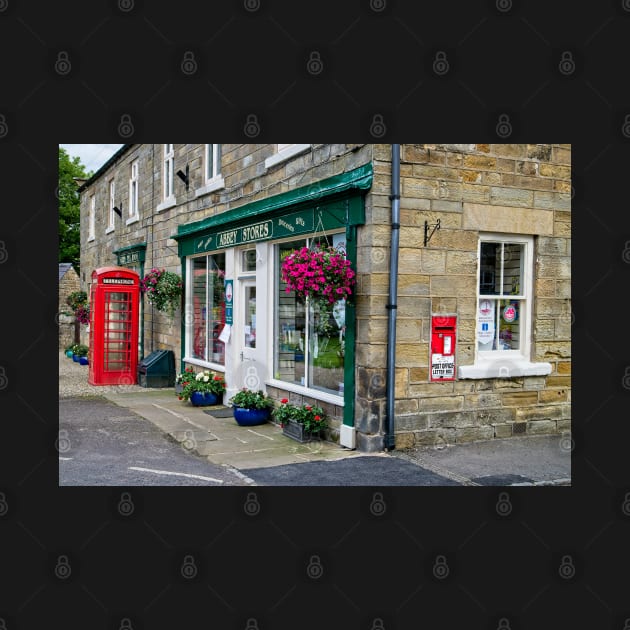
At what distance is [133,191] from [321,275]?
40.1 feet

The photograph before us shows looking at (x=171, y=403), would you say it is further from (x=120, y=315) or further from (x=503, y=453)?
(x=503, y=453)

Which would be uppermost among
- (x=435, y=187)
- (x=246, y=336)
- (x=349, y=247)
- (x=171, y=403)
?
(x=435, y=187)

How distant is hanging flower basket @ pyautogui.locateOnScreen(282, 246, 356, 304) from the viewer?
27.6 feet

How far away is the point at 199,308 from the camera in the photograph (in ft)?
47.6

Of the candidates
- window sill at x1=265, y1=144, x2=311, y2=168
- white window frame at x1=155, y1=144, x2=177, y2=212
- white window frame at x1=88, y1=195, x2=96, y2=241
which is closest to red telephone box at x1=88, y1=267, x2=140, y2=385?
white window frame at x1=155, y1=144, x2=177, y2=212

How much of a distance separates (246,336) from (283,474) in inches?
191

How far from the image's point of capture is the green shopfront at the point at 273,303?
8.99 meters

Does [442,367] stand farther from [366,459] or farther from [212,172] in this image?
[212,172]

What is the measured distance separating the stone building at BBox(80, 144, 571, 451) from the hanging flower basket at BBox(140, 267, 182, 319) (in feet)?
12.1

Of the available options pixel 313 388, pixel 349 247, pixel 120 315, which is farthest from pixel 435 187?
pixel 120 315

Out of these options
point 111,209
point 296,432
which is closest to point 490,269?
point 296,432

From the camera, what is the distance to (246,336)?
1222 centimetres

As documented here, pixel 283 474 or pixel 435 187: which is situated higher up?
pixel 435 187

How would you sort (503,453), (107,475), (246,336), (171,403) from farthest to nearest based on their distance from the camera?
(171,403)
(246,336)
(503,453)
(107,475)
